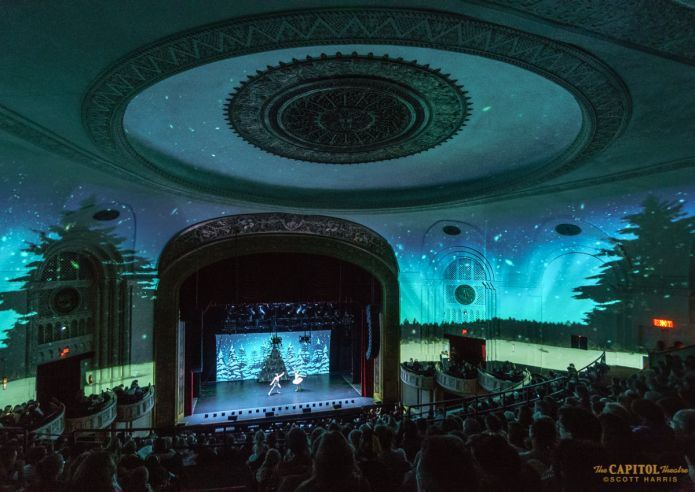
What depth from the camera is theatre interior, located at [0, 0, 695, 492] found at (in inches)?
137

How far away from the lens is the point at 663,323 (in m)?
11.0

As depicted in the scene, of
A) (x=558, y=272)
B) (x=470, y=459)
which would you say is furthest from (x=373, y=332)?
(x=470, y=459)

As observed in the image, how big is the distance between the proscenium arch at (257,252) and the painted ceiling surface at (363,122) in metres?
1.16

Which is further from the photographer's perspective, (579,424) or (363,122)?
(363,122)

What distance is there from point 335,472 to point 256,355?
1823 centimetres

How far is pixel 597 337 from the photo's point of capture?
1258 cm

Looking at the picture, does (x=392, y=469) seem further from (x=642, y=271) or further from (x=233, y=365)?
(x=233, y=365)

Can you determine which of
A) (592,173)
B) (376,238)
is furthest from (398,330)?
(592,173)

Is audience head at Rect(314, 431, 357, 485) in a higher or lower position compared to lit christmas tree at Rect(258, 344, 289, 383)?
higher

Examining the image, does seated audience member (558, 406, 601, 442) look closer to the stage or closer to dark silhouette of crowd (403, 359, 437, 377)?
dark silhouette of crowd (403, 359, 437, 377)

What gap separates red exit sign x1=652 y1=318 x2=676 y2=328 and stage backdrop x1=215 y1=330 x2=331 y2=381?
46.3ft

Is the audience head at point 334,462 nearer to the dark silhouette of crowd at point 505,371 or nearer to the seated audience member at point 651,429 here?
the seated audience member at point 651,429

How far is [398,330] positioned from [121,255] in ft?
35.3

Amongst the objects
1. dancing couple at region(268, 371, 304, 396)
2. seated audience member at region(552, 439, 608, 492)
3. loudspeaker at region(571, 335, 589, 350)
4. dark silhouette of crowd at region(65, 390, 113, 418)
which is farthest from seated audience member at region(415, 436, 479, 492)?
dancing couple at region(268, 371, 304, 396)
